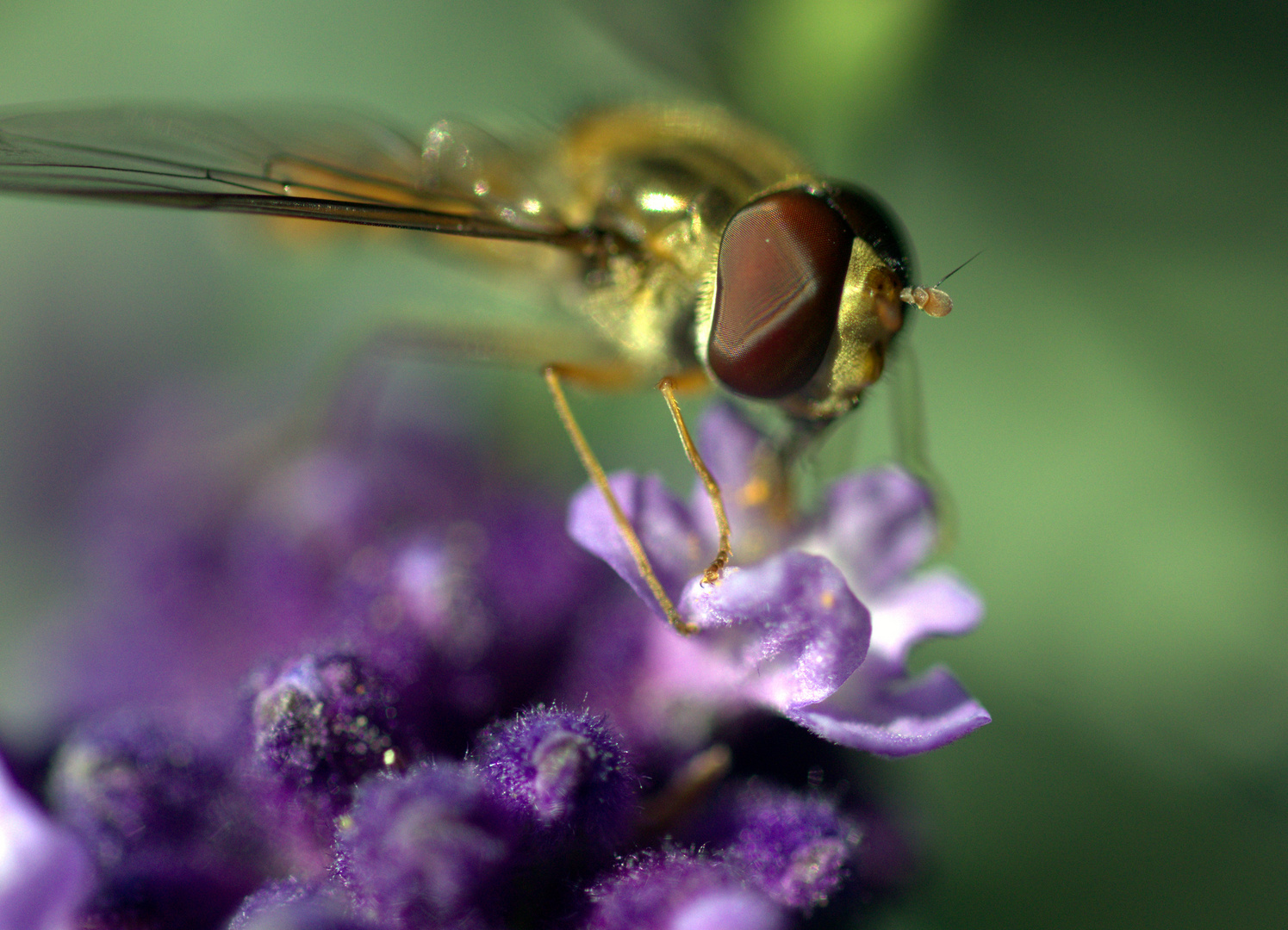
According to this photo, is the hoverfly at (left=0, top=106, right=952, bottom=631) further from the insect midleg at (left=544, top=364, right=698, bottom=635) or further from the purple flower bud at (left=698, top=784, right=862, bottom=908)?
the purple flower bud at (left=698, top=784, right=862, bottom=908)

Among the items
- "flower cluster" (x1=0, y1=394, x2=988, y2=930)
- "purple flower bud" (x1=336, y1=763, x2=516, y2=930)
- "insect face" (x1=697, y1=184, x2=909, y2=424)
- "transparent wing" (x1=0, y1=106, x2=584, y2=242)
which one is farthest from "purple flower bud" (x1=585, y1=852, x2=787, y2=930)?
"transparent wing" (x1=0, y1=106, x2=584, y2=242)

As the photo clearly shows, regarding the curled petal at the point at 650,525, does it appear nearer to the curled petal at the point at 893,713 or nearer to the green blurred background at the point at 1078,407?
the curled petal at the point at 893,713

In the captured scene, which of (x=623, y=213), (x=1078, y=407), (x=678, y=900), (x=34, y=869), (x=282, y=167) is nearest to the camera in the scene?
(x=34, y=869)

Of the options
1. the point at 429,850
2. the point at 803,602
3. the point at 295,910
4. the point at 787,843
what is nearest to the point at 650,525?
the point at 803,602

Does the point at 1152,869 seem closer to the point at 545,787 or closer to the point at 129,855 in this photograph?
the point at 545,787

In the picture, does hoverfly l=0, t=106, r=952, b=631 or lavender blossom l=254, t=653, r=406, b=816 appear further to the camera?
hoverfly l=0, t=106, r=952, b=631

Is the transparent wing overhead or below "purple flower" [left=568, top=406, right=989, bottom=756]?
overhead

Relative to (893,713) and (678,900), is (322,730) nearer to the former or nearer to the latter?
(678,900)
